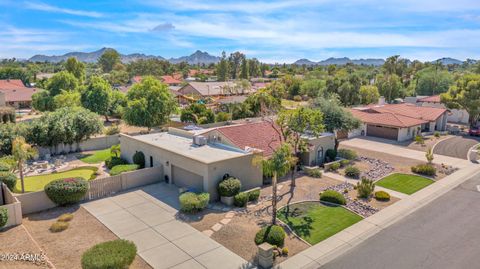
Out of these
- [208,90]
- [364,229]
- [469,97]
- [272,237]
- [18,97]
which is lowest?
[364,229]

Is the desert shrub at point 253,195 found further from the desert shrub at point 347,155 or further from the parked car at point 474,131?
the parked car at point 474,131

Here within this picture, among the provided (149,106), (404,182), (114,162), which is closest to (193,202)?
(114,162)

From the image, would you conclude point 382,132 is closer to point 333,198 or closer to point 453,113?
point 453,113

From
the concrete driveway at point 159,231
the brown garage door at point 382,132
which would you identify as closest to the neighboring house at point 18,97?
the concrete driveway at point 159,231

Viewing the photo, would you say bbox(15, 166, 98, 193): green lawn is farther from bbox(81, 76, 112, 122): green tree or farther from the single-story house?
bbox(81, 76, 112, 122): green tree

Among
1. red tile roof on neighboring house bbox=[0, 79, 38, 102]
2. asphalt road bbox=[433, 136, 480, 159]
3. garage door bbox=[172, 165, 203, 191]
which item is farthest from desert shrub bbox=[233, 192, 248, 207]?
red tile roof on neighboring house bbox=[0, 79, 38, 102]

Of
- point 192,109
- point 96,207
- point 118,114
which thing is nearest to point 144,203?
point 96,207

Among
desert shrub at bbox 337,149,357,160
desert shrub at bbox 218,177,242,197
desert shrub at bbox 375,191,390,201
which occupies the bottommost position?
desert shrub at bbox 375,191,390,201
